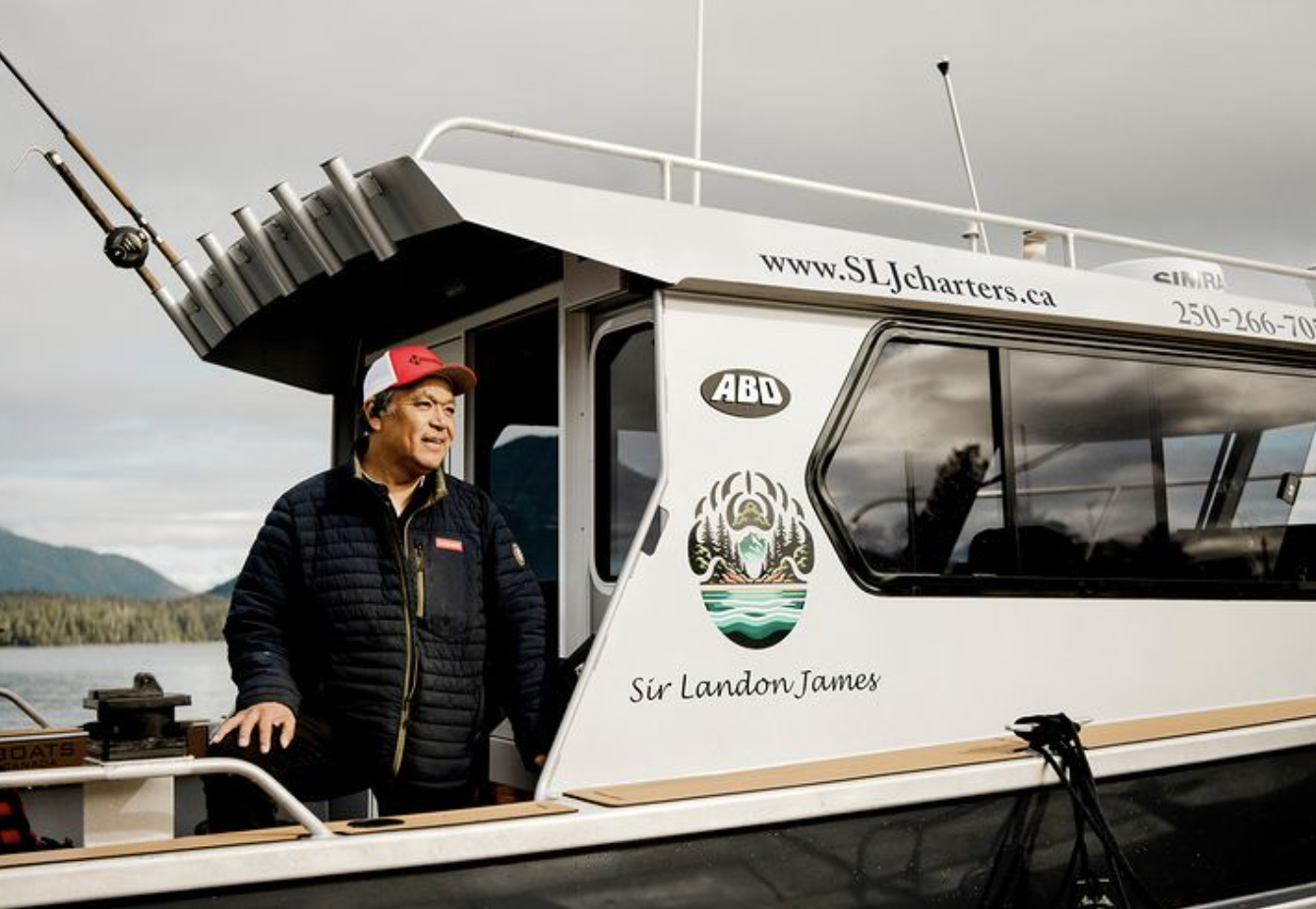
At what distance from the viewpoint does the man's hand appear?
10.7 feet

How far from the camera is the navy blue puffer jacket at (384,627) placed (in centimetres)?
345

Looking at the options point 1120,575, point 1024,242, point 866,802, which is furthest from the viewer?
point 1024,242

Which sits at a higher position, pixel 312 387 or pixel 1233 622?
pixel 312 387

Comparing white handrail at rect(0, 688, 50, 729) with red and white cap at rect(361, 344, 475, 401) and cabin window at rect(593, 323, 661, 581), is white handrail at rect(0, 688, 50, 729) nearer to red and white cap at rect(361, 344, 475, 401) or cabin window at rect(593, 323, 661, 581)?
red and white cap at rect(361, 344, 475, 401)

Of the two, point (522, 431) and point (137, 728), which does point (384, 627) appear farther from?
point (522, 431)

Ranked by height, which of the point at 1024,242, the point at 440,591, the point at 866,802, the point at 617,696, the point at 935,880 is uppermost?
the point at 1024,242

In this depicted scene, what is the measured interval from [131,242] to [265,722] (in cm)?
192

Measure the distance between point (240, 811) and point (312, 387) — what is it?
7.59 feet

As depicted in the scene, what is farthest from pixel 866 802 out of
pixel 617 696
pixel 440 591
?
pixel 440 591

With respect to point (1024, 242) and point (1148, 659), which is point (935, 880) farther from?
point (1024, 242)

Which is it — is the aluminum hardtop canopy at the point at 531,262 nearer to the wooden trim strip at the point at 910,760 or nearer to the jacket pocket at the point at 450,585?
the jacket pocket at the point at 450,585

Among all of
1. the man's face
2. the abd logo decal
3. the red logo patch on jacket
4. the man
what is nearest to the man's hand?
the man

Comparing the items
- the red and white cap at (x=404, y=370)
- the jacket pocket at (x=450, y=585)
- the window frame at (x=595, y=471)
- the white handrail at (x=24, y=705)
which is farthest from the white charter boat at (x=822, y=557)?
the white handrail at (x=24, y=705)

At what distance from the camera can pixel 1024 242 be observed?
4.66m
